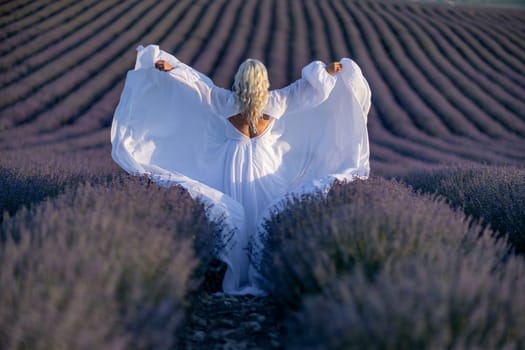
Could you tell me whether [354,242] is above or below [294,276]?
above

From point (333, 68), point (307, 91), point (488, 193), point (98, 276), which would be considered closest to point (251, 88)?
point (307, 91)

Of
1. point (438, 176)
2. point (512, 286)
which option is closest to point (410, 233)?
point (512, 286)

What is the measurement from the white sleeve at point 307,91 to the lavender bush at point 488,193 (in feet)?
3.30

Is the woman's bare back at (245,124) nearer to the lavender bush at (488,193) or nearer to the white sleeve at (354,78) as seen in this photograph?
the white sleeve at (354,78)

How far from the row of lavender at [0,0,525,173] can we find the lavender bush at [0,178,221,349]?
4.38 metres

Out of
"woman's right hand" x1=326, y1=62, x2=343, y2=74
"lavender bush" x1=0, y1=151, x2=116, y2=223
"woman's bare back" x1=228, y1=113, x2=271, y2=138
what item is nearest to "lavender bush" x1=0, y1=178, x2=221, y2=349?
"lavender bush" x1=0, y1=151, x2=116, y2=223

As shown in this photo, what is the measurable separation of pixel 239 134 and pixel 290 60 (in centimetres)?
845

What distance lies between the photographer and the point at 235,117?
3.90m

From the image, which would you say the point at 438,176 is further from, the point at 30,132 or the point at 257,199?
the point at 30,132

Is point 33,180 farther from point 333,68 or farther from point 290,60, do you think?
point 290,60

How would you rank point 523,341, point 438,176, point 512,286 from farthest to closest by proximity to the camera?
1. point 438,176
2. point 512,286
3. point 523,341

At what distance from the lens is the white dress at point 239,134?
3816mm

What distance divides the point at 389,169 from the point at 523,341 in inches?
186

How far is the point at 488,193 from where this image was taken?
12.7 feet
